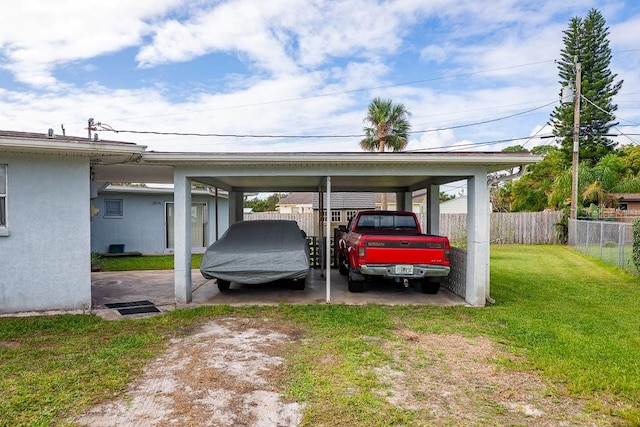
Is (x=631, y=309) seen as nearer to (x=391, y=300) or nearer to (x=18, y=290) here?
(x=391, y=300)

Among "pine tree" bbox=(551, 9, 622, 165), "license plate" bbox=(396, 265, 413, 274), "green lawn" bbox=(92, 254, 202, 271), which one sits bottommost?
"green lawn" bbox=(92, 254, 202, 271)

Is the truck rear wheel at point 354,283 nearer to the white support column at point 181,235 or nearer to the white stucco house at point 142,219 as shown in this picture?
the white support column at point 181,235

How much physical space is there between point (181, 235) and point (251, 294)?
197cm

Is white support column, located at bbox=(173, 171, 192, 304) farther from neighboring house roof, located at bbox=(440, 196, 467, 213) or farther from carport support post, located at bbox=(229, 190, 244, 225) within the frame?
neighboring house roof, located at bbox=(440, 196, 467, 213)

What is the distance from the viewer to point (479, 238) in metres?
7.81

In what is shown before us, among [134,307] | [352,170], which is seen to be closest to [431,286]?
[352,170]

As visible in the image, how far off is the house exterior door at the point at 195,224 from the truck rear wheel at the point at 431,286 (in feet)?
36.3

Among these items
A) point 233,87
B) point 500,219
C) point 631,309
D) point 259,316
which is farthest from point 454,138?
point 259,316

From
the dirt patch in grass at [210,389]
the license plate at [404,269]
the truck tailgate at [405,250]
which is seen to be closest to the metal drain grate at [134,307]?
the dirt patch in grass at [210,389]

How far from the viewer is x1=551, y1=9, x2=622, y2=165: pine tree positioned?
1209 inches

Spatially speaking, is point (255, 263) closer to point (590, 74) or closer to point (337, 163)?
point (337, 163)

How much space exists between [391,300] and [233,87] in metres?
15.8

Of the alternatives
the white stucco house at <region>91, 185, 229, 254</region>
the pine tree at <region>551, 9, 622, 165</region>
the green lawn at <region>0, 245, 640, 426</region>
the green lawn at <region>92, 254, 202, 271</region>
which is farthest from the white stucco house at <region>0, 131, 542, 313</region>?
the pine tree at <region>551, 9, 622, 165</region>

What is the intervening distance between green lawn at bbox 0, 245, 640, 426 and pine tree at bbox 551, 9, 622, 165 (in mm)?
26634
